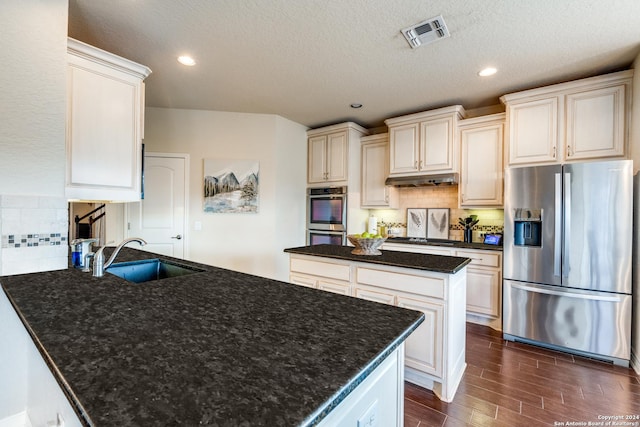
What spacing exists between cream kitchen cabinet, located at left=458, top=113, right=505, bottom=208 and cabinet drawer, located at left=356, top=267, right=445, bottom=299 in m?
1.91

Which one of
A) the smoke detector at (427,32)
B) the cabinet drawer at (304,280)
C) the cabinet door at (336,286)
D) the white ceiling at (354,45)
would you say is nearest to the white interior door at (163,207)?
the white ceiling at (354,45)

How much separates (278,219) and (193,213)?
1.09 meters

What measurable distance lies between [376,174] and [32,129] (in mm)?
3545

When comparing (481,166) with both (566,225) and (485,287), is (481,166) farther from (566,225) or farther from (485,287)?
(485,287)

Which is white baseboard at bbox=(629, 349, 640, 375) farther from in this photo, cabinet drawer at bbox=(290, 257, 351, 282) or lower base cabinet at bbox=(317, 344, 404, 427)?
lower base cabinet at bbox=(317, 344, 404, 427)

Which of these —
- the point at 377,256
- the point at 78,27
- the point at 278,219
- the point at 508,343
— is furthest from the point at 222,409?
the point at 278,219

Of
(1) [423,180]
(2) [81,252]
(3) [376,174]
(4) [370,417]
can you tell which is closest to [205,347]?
(4) [370,417]

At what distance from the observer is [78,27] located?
7.07 feet

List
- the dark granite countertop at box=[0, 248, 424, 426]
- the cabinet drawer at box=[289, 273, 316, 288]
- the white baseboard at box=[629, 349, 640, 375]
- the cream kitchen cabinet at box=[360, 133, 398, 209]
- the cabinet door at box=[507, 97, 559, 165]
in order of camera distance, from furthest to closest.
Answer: the cream kitchen cabinet at box=[360, 133, 398, 209]
the cabinet door at box=[507, 97, 559, 165]
the cabinet drawer at box=[289, 273, 316, 288]
the white baseboard at box=[629, 349, 640, 375]
the dark granite countertop at box=[0, 248, 424, 426]

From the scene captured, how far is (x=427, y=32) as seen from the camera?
217 cm

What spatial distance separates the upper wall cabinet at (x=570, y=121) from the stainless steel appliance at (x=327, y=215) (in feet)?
6.71

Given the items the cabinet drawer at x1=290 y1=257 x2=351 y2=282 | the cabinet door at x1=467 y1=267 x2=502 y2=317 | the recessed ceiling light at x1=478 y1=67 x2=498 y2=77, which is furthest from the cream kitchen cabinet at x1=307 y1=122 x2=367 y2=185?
the cabinet door at x1=467 y1=267 x2=502 y2=317

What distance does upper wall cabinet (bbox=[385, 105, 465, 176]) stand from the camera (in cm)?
352

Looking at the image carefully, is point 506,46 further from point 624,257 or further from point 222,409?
point 222,409
